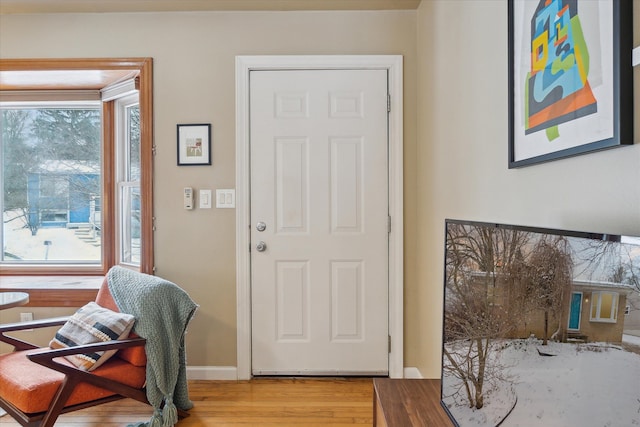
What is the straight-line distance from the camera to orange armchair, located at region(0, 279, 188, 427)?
5.60ft

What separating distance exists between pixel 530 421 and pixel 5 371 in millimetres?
2099

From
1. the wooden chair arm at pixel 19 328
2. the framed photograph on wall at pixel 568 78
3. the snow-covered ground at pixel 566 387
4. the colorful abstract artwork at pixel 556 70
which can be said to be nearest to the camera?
the snow-covered ground at pixel 566 387

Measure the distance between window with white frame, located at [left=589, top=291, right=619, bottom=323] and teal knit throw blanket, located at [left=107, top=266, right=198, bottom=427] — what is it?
6.04 ft

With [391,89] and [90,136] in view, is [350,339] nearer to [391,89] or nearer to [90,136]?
[391,89]

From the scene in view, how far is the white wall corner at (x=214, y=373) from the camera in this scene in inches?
104

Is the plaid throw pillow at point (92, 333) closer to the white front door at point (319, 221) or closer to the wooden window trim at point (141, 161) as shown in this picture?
the wooden window trim at point (141, 161)

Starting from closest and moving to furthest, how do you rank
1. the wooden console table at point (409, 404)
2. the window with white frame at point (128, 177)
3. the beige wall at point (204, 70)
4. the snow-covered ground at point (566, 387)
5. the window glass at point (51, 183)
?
the snow-covered ground at point (566, 387), the wooden console table at point (409, 404), the beige wall at point (204, 70), the window with white frame at point (128, 177), the window glass at point (51, 183)

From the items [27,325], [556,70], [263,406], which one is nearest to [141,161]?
[27,325]

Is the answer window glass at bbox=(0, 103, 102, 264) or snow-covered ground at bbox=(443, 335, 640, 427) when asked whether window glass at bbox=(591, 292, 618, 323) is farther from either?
window glass at bbox=(0, 103, 102, 264)

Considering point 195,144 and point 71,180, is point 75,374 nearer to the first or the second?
point 195,144

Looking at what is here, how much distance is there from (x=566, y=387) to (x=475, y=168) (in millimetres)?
1060

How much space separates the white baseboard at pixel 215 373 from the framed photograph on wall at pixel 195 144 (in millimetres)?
1334

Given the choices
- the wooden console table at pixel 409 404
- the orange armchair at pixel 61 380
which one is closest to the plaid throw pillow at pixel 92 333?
the orange armchair at pixel 61 380

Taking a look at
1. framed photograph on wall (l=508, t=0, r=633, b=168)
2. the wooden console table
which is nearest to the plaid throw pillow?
the wooden console table
